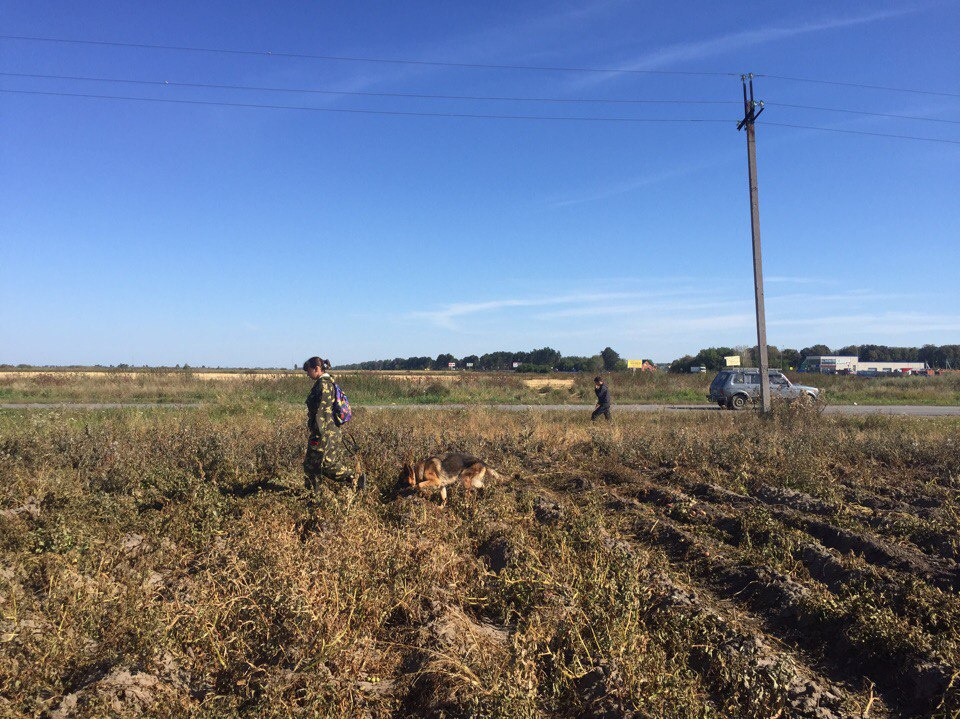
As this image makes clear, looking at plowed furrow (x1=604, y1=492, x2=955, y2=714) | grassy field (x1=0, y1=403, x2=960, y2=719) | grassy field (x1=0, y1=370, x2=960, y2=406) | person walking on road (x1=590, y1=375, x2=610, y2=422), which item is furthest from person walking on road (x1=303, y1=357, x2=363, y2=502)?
grassy field (x1=0, y1=370, x2=960, y2=406)

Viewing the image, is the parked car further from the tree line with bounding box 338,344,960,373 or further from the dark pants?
the tree line with bounding box 338,344,960,373

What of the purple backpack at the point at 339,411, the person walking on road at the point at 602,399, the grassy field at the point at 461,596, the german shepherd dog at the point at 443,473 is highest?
the purple backpack at the point at 339,411

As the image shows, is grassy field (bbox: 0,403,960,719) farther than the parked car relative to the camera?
No

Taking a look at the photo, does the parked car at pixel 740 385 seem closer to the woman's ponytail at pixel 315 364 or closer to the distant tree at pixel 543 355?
the woman's ponytail at pixel 315 364

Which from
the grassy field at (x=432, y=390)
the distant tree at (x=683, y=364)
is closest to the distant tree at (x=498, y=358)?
the distant tree at (x=683, y=364)

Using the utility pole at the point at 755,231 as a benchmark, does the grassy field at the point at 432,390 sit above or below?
below

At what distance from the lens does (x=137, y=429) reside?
10273 millimetres

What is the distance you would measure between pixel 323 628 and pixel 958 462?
414 inches

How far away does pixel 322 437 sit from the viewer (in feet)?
22.5

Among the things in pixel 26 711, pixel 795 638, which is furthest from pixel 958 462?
pixel 26 711

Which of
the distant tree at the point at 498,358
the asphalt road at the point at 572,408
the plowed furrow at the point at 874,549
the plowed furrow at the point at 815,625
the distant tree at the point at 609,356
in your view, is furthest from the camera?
the distant tree at the point at 498,358

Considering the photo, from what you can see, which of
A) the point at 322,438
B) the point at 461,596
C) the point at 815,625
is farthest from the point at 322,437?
the point at 815,625

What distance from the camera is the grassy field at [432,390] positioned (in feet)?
93.7

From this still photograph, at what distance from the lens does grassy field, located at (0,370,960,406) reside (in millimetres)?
28547
